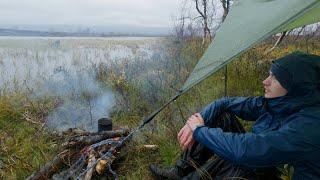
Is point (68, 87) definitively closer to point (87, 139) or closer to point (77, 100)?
point (77, 100)

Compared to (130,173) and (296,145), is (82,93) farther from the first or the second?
(296,145)

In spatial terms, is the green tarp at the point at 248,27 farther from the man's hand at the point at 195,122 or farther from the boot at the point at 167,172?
the boot at the point at 167,172

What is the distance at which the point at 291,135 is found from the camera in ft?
6.95

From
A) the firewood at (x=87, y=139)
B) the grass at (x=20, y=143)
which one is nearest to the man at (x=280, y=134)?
the firewood at (x=87, y=139)

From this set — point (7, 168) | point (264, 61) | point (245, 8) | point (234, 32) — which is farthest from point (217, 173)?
point (264, 61)

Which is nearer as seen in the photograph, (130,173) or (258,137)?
(258,137)

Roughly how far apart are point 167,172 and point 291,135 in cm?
122

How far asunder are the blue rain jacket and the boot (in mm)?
613

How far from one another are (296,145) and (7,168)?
109 inches

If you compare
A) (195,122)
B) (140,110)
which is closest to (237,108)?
(195,122)

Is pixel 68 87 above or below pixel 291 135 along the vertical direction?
below

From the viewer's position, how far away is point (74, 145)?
3936mm

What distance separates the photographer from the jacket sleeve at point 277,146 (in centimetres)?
212

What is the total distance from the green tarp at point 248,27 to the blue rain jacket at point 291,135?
0.78ft
